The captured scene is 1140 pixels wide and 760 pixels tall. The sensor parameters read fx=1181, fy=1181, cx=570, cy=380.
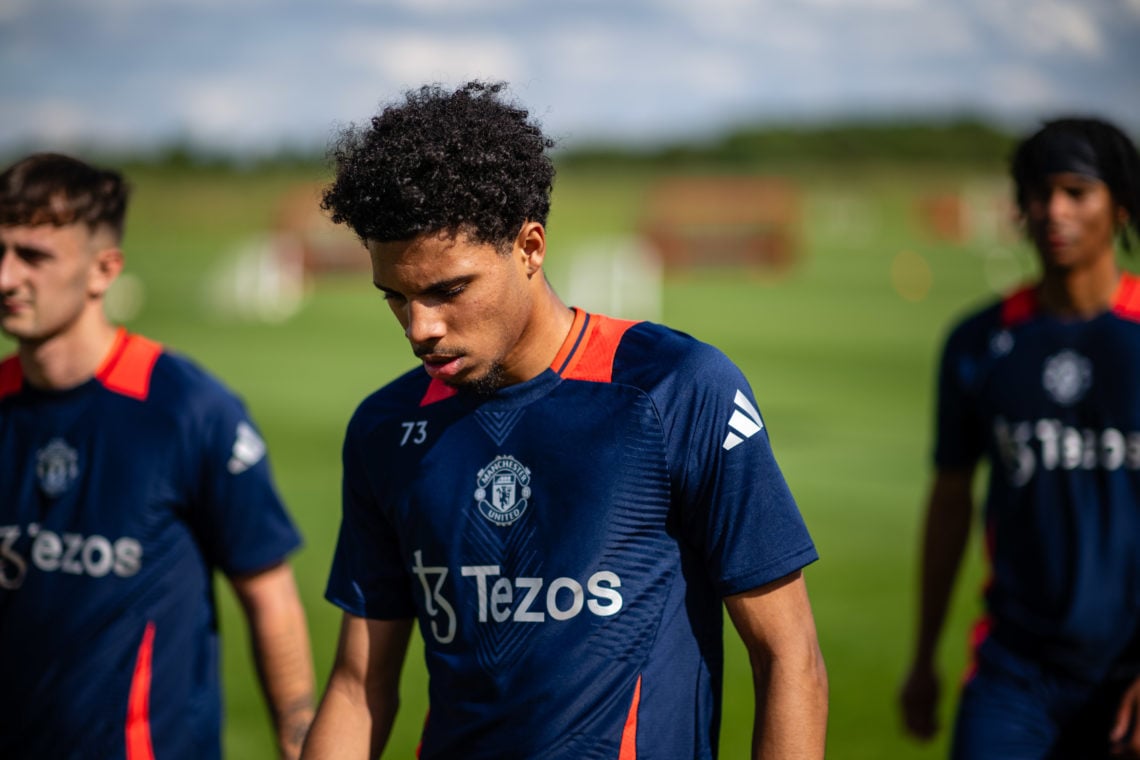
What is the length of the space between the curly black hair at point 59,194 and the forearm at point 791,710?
2604 millimetres

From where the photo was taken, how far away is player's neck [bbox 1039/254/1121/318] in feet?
13.3

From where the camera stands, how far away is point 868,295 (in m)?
29.7

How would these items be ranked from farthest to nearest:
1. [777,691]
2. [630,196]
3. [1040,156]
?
[630,196]
[1040,156]
[777,691]

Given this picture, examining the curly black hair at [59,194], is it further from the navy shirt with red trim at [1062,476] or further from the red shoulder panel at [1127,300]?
the red shoulder panel at [1127,300]

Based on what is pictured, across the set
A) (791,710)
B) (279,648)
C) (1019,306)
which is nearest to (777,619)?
(791,710)

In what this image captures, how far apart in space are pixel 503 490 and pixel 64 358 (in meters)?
1.75

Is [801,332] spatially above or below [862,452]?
above

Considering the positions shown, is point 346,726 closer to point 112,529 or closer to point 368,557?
point 368,557

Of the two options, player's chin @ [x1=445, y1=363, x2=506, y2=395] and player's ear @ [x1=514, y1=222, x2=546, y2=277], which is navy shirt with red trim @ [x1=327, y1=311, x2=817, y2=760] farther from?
player's ear @ [x1=514, y1=222, x2=546, y2=277]

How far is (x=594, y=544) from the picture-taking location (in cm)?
242

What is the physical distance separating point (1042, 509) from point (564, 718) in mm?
2183

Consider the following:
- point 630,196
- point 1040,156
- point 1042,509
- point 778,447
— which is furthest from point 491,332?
point 630,196

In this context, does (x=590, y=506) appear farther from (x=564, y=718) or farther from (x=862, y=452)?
(x=862, y=452)

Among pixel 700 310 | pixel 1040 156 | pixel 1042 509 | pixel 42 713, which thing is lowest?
pixel 42 713
